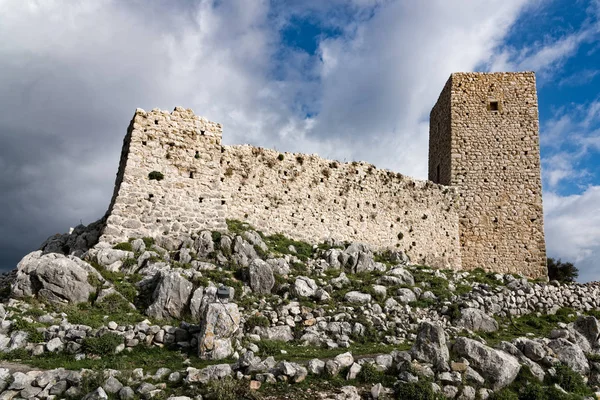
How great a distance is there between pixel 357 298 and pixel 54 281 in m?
10.1

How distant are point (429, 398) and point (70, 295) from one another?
1086 centimetres

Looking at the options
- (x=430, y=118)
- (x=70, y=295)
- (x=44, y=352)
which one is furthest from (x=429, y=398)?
(x=430, y=118)

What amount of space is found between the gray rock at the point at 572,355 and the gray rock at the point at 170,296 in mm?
11094

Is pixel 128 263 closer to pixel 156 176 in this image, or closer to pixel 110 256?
pixel 110 256

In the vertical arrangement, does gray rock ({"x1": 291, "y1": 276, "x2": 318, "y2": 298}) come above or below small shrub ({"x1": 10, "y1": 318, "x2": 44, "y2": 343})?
above

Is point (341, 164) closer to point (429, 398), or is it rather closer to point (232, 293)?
point (232, 293)

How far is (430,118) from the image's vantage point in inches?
1363

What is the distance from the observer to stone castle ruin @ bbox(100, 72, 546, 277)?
1988cm

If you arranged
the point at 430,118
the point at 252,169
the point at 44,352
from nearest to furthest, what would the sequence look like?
the point at 44,352
the point at 252,169
the point at 430,118

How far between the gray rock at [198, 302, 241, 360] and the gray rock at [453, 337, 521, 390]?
5957 mm

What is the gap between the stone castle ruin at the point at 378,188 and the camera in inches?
782

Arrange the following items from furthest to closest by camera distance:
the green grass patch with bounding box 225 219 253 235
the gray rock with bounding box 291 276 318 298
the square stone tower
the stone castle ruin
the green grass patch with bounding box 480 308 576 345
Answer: the square stone tower
the green grass patch with bounding box 225 219 253 235
the stone castle ruin
the gray rock with bounding box 291 276 318 298
the green grass patch with bounding box 480 308 576 345

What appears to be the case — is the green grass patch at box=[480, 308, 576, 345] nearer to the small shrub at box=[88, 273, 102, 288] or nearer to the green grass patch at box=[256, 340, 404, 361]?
the green grass patch at box=[256, 340, 404, 361]

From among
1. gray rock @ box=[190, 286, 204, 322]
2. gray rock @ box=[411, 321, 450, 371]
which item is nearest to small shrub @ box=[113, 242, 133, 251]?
gray rock @ box=[190, 286, 204, 322]
